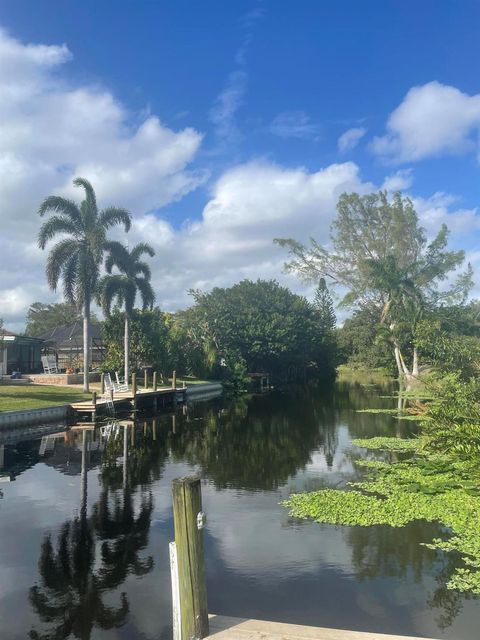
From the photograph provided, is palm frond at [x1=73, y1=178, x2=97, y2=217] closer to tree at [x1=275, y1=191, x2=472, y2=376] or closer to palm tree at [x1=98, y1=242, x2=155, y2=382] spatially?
palm tree at [x1=98, y1=242, x2=155, y2=382]

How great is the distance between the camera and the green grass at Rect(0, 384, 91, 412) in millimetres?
25938

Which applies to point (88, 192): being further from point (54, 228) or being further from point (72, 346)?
point (72, 346)

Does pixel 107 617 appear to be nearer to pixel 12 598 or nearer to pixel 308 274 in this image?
pixel 12 598

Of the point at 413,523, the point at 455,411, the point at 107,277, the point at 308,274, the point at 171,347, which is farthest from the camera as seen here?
the point at 308,274

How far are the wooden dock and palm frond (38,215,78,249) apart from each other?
11.0m

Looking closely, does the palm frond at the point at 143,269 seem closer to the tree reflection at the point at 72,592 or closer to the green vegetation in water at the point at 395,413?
the green vegetation in water at the point at 395,413

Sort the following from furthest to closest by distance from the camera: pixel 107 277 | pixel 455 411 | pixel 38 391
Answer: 1. pixel 107 277
2. pixel 38 391
3. pixel 455 411

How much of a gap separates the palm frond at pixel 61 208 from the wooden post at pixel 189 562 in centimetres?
3196

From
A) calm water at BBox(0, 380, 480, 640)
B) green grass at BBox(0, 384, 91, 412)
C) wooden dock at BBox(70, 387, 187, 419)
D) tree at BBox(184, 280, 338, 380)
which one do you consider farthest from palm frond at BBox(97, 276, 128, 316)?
calm water at BBox(0, 380, 480, 640)

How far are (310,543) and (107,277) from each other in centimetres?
3097

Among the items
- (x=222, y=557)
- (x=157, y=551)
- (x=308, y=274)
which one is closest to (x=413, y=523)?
(x=222, y=557)

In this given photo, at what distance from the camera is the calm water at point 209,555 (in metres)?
7.16

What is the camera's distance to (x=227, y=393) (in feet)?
162

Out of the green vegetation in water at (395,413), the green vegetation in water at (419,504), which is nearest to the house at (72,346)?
the green vegetation in water at (395,413)
